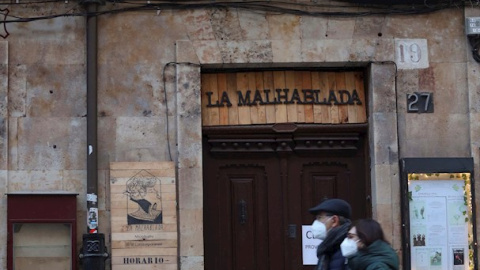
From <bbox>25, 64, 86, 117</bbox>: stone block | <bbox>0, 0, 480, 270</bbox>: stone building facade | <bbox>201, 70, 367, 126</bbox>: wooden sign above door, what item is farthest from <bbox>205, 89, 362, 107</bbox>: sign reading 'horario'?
<bbox>25, 64, 86, 117</bbox>: stone block

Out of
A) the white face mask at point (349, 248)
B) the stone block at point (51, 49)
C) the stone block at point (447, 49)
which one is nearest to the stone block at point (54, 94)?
the stone block at point (51, 49)

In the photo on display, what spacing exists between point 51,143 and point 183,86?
1.67 meters

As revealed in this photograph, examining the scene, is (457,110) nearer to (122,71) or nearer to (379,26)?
(379,26)

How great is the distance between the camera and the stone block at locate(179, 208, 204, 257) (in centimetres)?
1058

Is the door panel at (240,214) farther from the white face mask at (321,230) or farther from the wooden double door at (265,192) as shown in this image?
the white face mask at (321,230)

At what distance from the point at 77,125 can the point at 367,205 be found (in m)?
3.59

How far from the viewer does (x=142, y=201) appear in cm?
1053

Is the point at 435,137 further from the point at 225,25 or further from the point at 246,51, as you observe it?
the point at 225,25

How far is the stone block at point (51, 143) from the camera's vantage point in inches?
419

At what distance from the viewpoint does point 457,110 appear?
35.9 feet

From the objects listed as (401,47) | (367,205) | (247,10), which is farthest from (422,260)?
(247,10)

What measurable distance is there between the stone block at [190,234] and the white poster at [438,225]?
247cm

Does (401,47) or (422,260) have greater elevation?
(401,47)

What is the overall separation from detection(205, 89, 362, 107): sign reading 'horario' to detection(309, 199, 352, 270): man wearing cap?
14.3 feet
